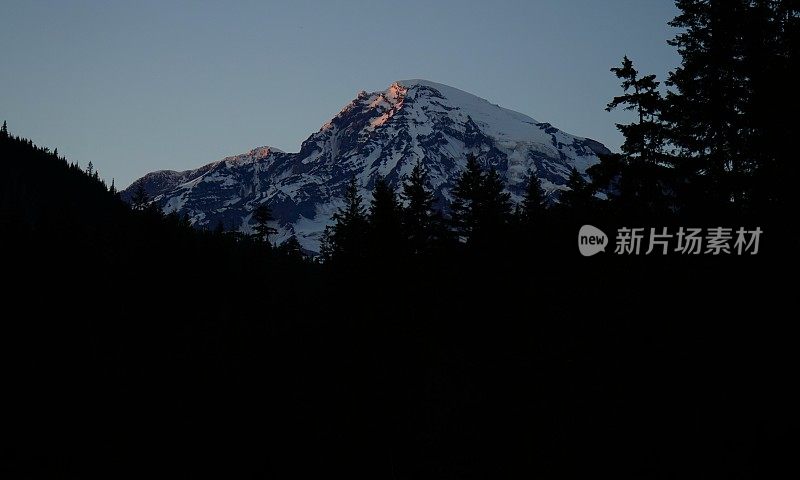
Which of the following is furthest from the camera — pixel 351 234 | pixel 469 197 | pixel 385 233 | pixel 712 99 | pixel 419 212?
pixel 351 234

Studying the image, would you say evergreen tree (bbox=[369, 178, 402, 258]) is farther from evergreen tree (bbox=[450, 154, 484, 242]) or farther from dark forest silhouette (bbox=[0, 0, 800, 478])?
evergreen tree (bbox=[450, 154, 484, 242])

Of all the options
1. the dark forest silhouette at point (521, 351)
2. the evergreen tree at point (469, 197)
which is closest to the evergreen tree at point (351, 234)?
the dark forest silhouette at point (521, 351)

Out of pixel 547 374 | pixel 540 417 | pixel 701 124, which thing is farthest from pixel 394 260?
pixel 701 124

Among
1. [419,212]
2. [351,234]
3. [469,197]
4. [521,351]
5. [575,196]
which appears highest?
[575,196]

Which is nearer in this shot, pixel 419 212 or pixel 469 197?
pixel 419 212

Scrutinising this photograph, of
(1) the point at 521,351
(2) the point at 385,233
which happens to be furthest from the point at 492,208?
(1) the point at 521,351

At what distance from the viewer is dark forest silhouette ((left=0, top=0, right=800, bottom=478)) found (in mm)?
15711

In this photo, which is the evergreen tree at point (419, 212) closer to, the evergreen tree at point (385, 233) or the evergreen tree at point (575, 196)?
the evergreen tree at point (385, 233)

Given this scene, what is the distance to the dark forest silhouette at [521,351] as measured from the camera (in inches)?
619

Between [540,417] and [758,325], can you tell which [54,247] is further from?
[758,325]

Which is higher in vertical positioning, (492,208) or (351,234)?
(492,208)

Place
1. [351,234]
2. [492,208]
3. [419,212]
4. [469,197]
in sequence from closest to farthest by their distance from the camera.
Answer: [492,208], [419,212], [469,197], [351,234]

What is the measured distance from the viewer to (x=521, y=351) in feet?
77.3

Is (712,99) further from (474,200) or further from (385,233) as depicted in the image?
(474,200)
